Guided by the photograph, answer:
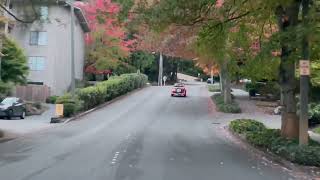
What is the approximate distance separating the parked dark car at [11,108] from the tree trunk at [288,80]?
2585cm

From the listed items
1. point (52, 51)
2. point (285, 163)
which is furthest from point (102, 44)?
point (285, 163)

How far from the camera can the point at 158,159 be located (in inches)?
698

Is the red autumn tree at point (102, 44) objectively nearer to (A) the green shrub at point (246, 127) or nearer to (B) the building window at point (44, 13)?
(A) the green shrub at point (246, 127)

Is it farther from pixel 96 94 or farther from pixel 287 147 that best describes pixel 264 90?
pixel 287 147

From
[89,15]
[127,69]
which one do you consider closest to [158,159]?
[89,15]

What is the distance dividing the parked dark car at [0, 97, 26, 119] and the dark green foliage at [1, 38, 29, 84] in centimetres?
665

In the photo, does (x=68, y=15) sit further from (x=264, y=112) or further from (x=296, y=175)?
(x=296, y=175)

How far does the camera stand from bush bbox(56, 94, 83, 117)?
1689 inches

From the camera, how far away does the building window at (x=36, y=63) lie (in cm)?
6100

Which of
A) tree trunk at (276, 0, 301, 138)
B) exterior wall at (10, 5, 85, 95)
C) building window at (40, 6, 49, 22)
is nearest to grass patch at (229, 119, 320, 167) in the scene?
tree trunk at (276, 0, 301, 138)

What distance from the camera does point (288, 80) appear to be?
2125 cm

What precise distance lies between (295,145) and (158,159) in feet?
13.5

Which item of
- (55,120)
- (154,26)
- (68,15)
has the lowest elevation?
(55,120)

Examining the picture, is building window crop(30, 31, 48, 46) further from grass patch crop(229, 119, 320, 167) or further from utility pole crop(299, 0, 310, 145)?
utility pole crop(299, 0, 310, 145)
